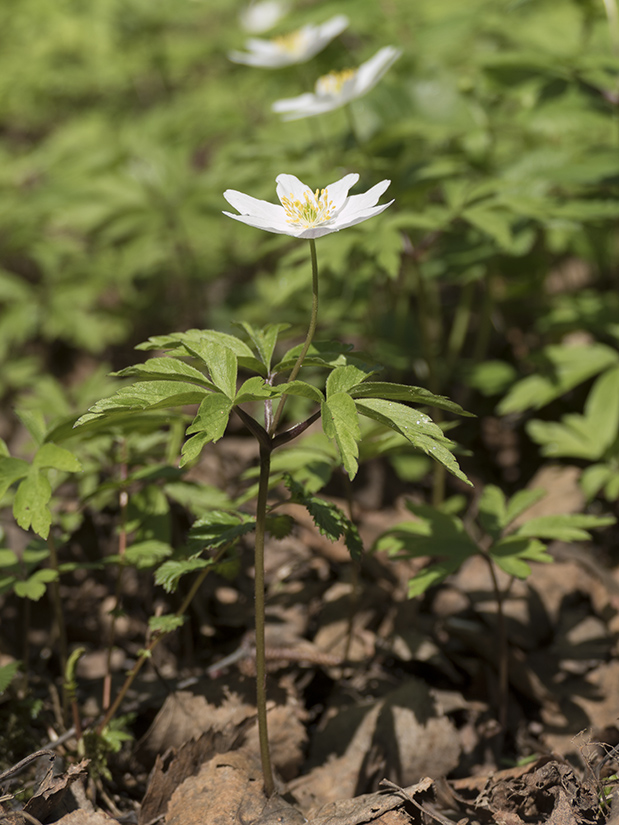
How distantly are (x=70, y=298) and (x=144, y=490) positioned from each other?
7.51 ft

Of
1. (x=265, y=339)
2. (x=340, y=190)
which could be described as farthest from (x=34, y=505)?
(x=340, y=190)

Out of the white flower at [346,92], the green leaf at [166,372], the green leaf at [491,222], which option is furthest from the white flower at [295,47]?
the green leaf at [166,372]

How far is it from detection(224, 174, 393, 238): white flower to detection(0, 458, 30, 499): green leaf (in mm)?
816

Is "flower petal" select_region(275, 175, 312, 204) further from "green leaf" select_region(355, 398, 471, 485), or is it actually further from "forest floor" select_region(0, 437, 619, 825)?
"forest floor" select_region(0, 437, 619, 825)

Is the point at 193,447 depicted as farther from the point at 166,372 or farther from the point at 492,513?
the point at 492,513

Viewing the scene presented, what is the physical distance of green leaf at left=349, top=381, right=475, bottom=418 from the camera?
1371 mm

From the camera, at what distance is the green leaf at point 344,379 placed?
1.41 metres

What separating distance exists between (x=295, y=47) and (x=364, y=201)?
229 centimetres

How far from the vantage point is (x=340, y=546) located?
270 cm

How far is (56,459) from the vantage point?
1631mm

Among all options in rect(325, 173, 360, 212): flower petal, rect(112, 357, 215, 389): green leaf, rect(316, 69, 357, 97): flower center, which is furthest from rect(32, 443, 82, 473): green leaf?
rect(316, 69, 357, 97): flower center

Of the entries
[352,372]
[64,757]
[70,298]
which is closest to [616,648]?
[352,372]

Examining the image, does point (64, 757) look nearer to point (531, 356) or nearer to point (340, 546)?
point (340, 546)

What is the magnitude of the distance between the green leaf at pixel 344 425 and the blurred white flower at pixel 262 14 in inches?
191
